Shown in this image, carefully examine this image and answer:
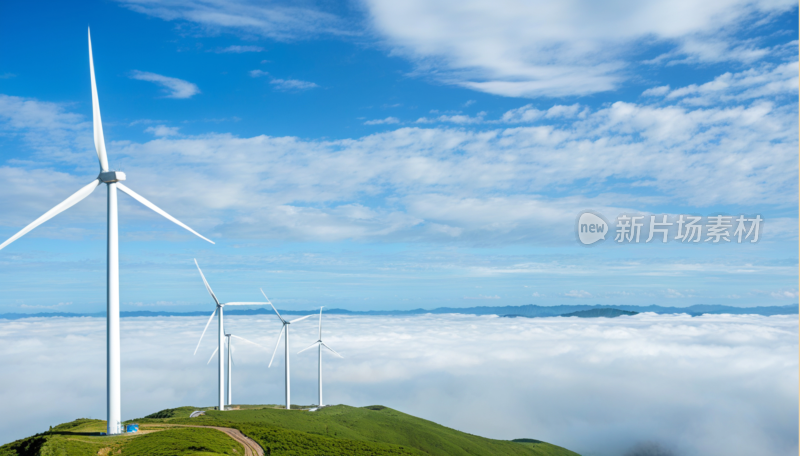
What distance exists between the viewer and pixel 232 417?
15838cm

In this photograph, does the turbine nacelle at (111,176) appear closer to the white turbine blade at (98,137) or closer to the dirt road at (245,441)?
the white turbine blade at (98,137)

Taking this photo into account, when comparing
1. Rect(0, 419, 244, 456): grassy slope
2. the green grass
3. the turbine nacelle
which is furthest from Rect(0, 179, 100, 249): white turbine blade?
the green grass

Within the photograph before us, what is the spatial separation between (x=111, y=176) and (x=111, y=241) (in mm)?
9521

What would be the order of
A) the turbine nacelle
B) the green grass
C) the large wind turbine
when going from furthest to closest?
the green grass, the turbine nacelle, the large wind turbine

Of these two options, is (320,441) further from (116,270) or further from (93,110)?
(93,110)

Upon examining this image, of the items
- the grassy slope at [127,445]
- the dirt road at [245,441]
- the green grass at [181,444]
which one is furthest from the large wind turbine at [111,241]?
the dirt road at [245,441]

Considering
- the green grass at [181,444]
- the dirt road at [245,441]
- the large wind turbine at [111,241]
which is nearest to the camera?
the large wind turbine at [111,241]

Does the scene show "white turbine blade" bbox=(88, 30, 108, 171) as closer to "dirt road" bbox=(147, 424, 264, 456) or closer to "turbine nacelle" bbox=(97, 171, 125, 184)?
"turbine nacelle" bbox=(97, 171, 125, 184)

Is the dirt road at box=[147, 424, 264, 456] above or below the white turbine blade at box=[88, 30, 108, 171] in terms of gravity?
below

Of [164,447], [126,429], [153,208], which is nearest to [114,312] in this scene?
[153,208]

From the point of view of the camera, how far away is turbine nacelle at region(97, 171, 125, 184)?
68.6m

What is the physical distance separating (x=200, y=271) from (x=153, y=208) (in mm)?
53925

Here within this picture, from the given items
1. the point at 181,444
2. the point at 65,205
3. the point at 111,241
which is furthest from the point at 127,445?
the point at 65,205

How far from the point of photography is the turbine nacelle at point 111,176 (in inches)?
2702
